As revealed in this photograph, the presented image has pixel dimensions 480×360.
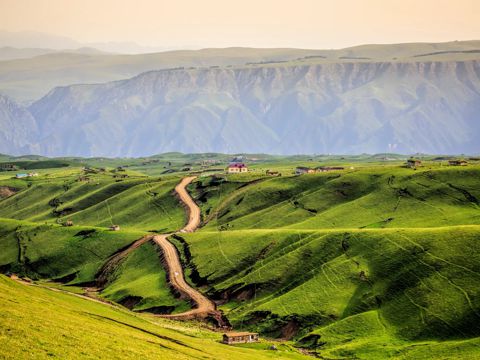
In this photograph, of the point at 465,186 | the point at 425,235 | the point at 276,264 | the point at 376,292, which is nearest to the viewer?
the point at 376,292

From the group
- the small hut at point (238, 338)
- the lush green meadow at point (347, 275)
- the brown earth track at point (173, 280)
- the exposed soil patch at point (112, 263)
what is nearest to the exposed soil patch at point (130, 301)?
the lush green meadow at point (347, 275)

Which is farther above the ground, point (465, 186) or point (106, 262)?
point (465, 186)

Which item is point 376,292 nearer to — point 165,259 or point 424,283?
point 424,283

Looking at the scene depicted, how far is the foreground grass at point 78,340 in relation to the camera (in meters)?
69.9

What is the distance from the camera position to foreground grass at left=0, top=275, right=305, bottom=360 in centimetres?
6994

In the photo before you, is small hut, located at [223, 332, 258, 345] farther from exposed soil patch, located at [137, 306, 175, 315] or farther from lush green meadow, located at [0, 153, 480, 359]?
exposed soil patch, located at [137, 306, 175, 315]

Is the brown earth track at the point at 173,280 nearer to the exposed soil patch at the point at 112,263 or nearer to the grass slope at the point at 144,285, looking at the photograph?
the exposed soil patch at the point at 112,263

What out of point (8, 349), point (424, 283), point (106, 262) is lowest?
point (106, 262)

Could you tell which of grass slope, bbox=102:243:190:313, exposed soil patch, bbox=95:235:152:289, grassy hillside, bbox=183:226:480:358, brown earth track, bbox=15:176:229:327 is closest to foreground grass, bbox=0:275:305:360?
grassy hillside, bbox=183:226:480:358

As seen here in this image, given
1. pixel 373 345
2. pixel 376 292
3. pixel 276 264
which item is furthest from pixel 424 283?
pixel 276 264

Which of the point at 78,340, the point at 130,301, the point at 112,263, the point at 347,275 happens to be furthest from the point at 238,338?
the point at 112,263

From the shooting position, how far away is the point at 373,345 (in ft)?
383

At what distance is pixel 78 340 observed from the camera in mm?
76188

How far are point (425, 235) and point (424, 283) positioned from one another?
16.8 metres
